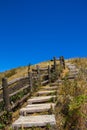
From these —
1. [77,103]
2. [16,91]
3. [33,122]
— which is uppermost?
[16,91]

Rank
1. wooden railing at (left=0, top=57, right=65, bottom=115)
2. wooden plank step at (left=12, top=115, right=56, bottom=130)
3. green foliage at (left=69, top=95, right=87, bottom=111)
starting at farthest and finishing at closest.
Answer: wooden railing at (left=0, top=57, right=65, bottom=115), green foliage at (left=69, top=95, right=87, bottom=111), wooden plank step at (left=12, top=115, right=56, bottom=130)

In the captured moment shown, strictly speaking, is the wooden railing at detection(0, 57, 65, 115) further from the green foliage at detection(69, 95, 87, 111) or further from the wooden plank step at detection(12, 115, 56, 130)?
the green foliage at detection(69, 95, 87, 111)

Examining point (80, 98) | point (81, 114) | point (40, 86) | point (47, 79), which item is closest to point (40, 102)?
point (80, 98)

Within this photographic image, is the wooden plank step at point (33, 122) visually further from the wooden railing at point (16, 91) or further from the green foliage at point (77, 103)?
the wooden railing at point (16, 91)

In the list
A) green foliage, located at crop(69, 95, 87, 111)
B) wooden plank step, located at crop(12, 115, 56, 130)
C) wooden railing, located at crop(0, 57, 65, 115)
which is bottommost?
wooden plank step, located at crop(12, 115, 56, 130)

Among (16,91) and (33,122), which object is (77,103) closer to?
(33,122)

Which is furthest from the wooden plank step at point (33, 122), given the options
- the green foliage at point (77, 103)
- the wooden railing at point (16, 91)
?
the wooden railing at point (16, 91)

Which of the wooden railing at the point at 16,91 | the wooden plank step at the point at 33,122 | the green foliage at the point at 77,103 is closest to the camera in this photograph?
the wooden plank step at the point at 33,122

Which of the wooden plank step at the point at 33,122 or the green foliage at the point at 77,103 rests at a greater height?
the green foliage at the point at 77,103

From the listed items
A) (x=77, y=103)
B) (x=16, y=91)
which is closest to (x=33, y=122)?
(x=77, y=103)

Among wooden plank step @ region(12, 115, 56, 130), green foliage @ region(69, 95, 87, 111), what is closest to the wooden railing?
wooden plank step @ region(12, 115, 56, 130)

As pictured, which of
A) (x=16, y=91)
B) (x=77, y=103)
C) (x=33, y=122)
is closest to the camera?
(x=33, y=122)

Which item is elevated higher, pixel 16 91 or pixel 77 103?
pixel 16 91

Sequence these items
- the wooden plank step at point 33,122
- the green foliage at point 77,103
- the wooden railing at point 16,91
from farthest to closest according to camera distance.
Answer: the wooden railing at point 16,91 → the green foliage at point 77,103 → the wooden plank step at point 33,122
